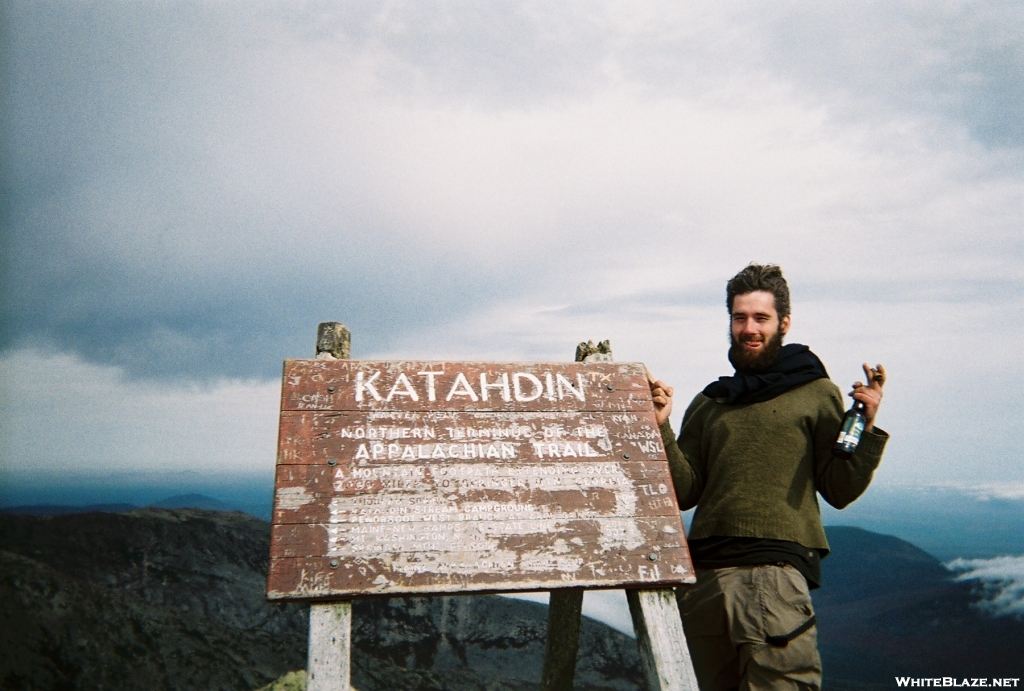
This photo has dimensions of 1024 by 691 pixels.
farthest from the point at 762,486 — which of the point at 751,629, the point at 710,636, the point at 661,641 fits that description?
the point at 661,641

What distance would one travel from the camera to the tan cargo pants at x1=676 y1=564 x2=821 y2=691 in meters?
3.14

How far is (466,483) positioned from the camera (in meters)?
3.02

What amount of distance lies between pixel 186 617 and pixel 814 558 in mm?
6155

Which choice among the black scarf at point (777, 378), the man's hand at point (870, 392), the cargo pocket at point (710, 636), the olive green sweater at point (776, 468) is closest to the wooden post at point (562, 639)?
the cargo pocket at point (710, 636)

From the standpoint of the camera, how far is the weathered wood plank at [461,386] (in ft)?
10.3

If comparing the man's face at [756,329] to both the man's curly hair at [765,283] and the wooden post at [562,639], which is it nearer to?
the man's curly hair at [765,283]

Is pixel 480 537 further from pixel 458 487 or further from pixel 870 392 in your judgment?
pixel 870 392

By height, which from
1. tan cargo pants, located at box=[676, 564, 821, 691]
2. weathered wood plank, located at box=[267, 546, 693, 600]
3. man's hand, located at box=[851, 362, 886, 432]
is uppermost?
man's hand, located at box=[851, 362, 886, 432]

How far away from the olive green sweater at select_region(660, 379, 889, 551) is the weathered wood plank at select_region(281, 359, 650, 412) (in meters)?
0.37

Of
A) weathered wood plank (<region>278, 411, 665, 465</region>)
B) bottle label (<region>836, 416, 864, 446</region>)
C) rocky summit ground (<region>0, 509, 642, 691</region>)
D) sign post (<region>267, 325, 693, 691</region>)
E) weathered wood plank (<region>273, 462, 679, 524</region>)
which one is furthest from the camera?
rocky summit ground (<region>0, 509, 642, 691</region>)

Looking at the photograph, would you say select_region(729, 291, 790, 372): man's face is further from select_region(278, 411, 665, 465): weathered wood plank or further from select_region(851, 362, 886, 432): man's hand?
select_region(278, 411, 665, 465): weathered wood plank

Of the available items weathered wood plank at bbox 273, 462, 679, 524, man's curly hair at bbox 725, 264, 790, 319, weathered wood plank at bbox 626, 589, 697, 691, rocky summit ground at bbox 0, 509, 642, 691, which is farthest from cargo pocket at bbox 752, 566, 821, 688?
rocky summit ground at bbox 0, 509, 642, 691

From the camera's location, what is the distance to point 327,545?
9.16 feet

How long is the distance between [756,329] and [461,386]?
149cm
